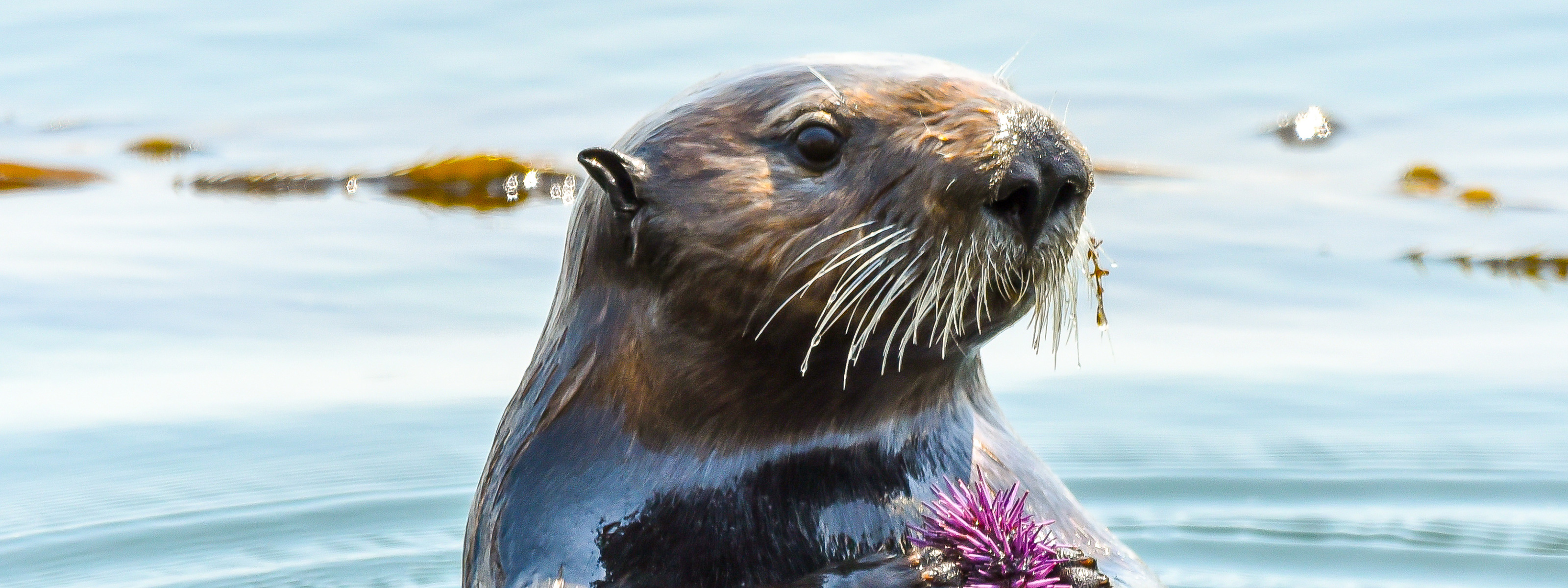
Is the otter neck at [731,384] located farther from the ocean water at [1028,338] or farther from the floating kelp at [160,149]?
the floating kelp at [160,149]

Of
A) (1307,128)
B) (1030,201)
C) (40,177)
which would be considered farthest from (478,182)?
(1030,201)

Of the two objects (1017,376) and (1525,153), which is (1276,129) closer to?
(1525,153)

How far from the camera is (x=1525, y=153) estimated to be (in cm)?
1070

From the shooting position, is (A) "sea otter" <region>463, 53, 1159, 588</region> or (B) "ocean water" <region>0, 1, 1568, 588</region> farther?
(B) "ocean water" <region>0, 1, 1568, 588</region>

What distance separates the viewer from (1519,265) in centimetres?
886

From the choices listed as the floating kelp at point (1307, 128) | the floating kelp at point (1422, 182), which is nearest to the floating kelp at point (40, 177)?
the floating kelp at point (1307, 128)

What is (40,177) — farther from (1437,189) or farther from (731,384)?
(731,384)

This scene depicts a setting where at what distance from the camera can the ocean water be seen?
605cm

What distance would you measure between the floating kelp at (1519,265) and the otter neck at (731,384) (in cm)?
567

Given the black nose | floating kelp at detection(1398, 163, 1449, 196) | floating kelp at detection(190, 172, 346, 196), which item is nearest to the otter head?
the black nose

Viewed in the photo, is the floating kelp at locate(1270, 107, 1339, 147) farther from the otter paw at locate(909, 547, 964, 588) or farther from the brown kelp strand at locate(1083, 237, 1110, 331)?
the otter paw at locate(909, 547, 964, 588)

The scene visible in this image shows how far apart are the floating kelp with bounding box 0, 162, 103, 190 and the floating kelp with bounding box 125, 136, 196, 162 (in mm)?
820

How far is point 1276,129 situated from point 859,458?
342 inches

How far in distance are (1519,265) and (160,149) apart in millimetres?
8097
